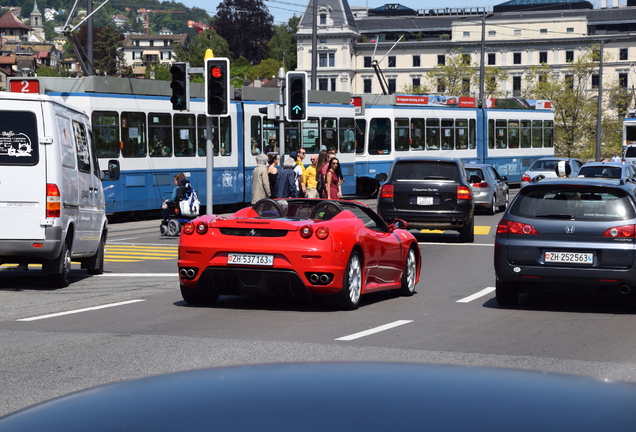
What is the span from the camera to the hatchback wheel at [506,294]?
1161 centimetres

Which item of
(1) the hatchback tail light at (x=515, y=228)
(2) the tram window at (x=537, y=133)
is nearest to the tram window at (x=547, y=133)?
(2) the tram window at (x=537, y=133)

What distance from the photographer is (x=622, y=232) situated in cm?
1103

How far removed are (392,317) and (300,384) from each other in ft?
27.5

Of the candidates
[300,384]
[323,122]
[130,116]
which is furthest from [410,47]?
[300,384]

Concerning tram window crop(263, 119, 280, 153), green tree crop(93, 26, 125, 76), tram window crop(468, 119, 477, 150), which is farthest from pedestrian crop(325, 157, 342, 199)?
green tree crop(93, 26, 125, 76)

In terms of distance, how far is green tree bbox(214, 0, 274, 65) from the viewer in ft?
459

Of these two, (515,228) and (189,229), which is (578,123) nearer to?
(515,228)

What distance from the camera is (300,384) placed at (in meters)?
2.46

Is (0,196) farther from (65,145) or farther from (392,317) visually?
(392,317)

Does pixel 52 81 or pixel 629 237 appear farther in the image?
pixel 52 81

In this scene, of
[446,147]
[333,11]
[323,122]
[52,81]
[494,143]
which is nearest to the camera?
[52,81]

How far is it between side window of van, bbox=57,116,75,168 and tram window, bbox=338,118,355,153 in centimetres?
2239

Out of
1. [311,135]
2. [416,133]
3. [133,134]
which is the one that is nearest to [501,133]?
[416,133]

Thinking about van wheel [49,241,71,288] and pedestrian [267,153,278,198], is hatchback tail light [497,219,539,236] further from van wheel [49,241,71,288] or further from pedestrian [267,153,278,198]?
pedestrian [267,153,278,198]
